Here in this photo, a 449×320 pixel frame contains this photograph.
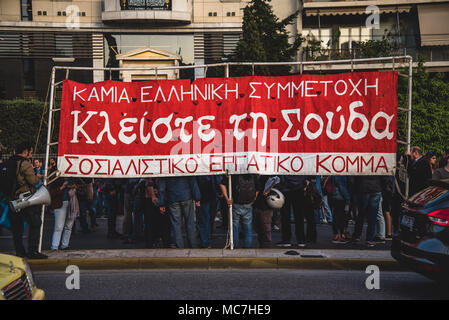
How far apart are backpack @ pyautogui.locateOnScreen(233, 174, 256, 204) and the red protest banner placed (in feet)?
0.68

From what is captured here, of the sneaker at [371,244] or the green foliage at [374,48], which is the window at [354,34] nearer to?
the green foliage at [374,48]

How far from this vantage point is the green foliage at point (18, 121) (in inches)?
1033

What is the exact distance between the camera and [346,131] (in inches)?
357

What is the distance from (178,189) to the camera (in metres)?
9.21

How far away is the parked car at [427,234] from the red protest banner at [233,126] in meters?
2.50

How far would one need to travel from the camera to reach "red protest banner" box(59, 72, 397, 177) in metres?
9.05

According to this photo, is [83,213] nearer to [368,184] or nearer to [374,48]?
[368,184]

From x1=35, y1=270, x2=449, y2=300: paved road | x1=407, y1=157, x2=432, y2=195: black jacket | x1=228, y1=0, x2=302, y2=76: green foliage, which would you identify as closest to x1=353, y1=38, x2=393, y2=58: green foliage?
x1=228, y1=0, x2=302, y2=76: green foliage

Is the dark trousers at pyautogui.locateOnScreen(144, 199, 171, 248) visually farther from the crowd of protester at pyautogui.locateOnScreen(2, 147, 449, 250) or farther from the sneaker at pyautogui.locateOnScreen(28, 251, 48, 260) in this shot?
the sneaker at pyautogui.locateOnScreen(28, 251, 48, 260)

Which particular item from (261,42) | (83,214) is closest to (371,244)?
(83,214)

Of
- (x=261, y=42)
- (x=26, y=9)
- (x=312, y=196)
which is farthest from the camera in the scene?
(x=26, y=9)

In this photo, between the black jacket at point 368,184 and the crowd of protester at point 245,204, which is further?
the black jacket at point 368,184

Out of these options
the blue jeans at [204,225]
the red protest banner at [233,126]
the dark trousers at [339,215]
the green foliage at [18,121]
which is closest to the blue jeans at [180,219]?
the blue jeans at [204,225]

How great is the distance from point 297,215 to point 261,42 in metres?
13.5
